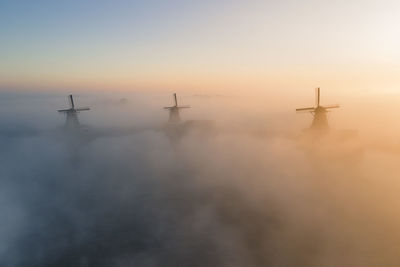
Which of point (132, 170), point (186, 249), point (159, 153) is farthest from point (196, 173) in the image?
point (186, 249)

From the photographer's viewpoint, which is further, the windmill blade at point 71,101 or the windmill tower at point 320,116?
the windmill blade at point 71,101

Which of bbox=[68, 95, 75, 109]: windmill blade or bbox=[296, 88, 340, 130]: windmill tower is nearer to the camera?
bbox=[296, 88, 340, 130]: windmill tower

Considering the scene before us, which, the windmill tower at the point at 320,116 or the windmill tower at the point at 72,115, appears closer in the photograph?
the windmill tower at the point at 320,116

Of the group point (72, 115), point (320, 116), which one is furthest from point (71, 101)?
point (320, 116)

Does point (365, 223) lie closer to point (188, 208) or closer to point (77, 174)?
point (188, 208)

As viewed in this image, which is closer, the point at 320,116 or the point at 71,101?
the point at 320,116

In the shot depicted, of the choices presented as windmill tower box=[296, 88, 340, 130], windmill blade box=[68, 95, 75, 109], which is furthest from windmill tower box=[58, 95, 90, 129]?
windmill tower box=[296, 88, 340, 130]

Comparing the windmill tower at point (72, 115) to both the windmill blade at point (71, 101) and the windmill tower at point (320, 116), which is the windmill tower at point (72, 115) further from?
the windmill tower at point (320, 116)

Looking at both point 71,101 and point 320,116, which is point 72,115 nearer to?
point 71,101

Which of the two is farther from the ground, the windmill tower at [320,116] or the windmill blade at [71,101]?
the windmill blade at [71,101]

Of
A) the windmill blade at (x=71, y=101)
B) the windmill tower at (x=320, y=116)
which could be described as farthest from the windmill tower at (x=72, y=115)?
the windmill tower at (x=320, y=116)

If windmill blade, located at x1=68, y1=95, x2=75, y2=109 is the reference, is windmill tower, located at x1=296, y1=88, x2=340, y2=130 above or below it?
below

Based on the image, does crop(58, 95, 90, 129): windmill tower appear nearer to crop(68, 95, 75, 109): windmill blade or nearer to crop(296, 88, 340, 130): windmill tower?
crop(68, 95, 75, 109): windmill blade
